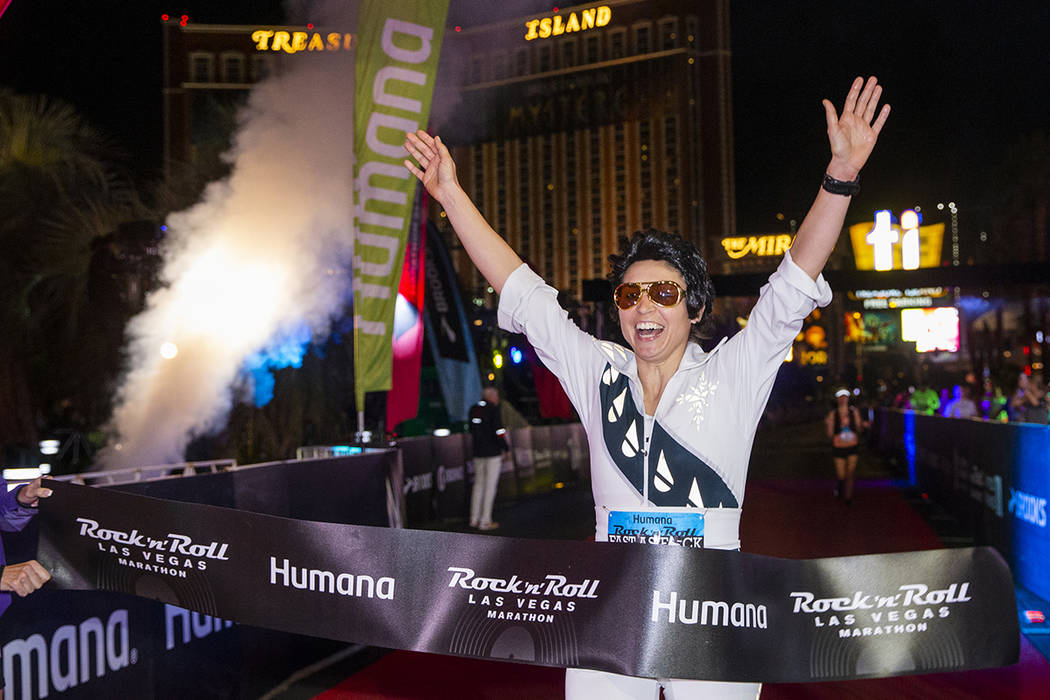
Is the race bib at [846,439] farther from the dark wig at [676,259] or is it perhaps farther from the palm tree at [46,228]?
the dark wig at [676,259]

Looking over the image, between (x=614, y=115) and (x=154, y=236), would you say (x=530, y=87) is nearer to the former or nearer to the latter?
(x=614, y=115)

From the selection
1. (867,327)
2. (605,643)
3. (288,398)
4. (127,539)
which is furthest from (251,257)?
(867,327)

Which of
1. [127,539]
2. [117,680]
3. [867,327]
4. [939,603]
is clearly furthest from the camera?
[867,327]

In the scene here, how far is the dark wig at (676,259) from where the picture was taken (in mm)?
2721

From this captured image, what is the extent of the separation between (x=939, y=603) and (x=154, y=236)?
1338 centimetres

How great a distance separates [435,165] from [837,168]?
48.5 inches

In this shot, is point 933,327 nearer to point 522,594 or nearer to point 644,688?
point 644,688

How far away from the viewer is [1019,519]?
8703 millimetres

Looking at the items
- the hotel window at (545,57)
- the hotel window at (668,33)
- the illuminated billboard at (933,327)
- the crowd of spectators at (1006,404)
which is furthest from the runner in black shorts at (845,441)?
the hotel window at (668,33)

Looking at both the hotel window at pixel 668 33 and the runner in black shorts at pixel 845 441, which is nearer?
the runner in black shorts at pixel 845 441

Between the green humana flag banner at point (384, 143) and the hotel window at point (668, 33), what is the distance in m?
96.9

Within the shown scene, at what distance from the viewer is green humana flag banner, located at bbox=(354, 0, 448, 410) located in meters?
8.39

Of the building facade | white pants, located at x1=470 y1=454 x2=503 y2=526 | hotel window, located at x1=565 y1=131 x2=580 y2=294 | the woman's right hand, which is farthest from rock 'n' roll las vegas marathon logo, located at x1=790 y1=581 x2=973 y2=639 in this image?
hotel window, located at x1=565 y1=131 x2=580 y2=294

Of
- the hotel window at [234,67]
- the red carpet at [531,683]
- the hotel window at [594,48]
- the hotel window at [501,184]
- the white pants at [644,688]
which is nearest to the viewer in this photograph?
the white pants at [644,688]
